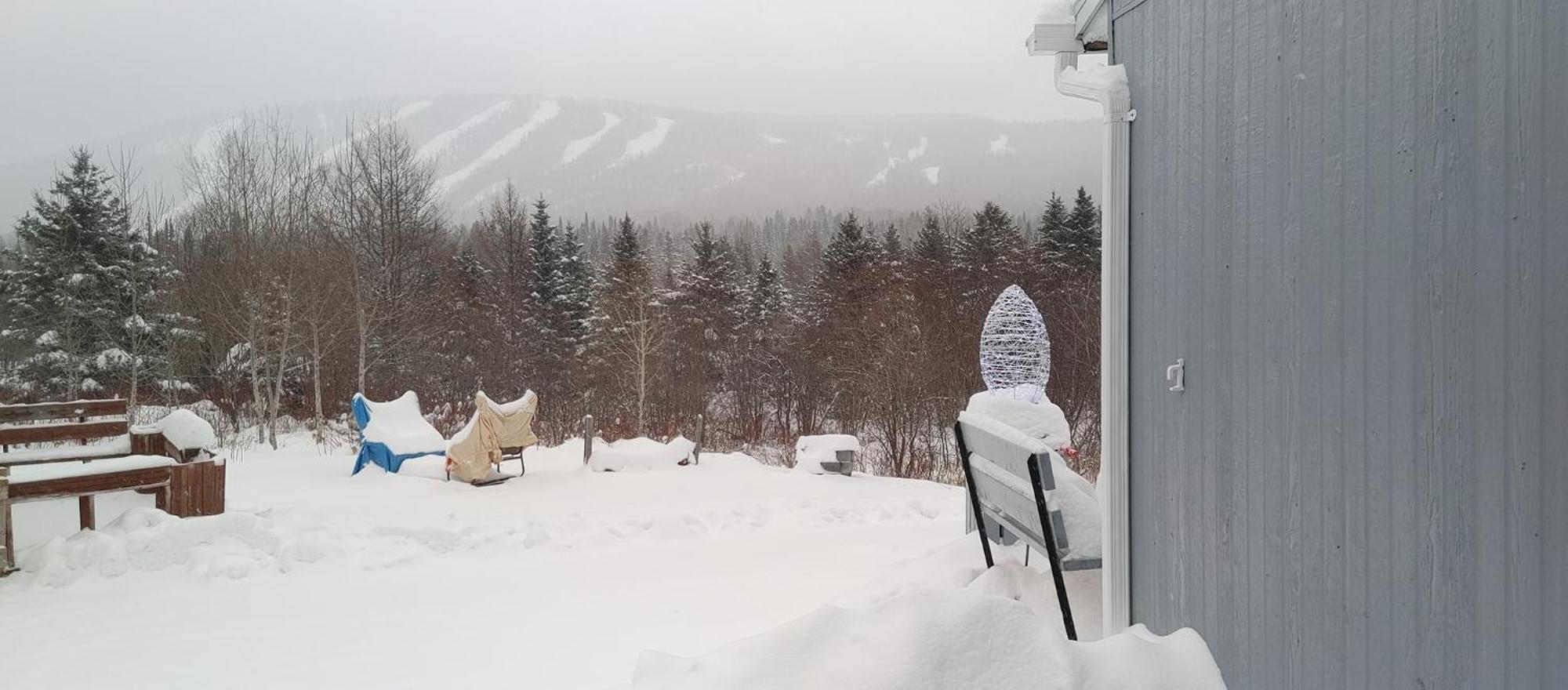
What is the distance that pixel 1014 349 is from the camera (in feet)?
20.5

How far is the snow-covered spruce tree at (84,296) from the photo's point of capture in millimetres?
13469

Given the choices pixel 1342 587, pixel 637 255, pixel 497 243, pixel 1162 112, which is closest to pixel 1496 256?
pixel 1342 587

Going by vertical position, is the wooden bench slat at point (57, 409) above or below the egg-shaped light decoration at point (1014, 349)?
below

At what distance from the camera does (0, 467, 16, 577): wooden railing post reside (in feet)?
14.8

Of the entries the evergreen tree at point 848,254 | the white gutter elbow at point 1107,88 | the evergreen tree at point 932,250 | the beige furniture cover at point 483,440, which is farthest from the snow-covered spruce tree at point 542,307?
the white gutter elbow at point 1107,88

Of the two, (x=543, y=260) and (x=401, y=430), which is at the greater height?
(x=543, y=260)

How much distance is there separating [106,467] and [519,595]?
2966mm

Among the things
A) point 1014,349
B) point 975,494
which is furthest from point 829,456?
point 975,494

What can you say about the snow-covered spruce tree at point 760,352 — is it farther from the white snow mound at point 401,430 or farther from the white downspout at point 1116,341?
the white downspout at point 1116,341

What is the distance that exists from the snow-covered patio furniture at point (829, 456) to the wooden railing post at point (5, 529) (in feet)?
21.1

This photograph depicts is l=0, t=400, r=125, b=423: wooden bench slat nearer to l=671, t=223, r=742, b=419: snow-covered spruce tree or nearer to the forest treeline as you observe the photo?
the forest treeline

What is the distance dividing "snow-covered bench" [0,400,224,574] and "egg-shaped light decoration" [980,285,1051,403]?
18.3 ft

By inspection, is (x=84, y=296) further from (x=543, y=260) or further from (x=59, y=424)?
(x=59, y=424)

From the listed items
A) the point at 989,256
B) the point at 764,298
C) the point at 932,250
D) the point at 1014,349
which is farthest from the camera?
the point at 764,298
